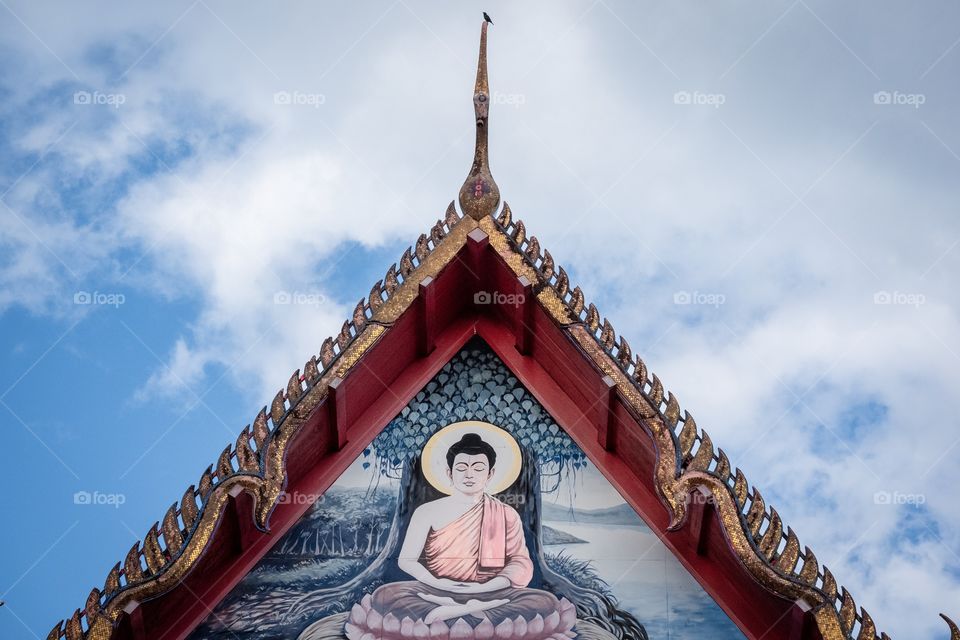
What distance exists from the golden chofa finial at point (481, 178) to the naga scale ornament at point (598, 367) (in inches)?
0.5

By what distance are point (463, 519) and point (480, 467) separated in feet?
1.87

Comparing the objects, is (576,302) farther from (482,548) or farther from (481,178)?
(482,548)

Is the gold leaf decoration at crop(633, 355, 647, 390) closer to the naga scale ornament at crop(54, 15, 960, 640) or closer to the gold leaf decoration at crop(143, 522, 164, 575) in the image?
the naga scale ornament at crop(54, 15, 960, 640)

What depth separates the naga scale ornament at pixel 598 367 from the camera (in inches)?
477

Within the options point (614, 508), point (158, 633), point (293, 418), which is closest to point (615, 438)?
point (614, 508)

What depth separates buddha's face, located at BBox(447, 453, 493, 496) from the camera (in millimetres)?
13797

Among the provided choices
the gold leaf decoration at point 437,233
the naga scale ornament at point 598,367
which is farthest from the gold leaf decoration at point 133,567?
the gold leaf decoration at point 437,233

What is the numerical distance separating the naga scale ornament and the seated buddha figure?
3.72 ft

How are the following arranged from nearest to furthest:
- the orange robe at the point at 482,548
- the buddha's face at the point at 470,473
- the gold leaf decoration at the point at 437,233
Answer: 1. the orange robe at the point at 482,548
2. the buddha's face at the point at 470,473
3. the gold leaf decoration at the point at 437,233

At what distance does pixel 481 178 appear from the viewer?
15055 millimetres

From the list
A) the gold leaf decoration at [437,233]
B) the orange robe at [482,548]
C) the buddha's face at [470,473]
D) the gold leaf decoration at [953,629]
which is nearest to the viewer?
the gold leaf decoration at [953,629]

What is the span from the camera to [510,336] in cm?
1489

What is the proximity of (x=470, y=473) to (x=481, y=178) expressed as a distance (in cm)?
280

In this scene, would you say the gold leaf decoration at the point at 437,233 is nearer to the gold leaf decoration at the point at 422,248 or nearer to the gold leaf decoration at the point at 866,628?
the gold leaf decoration at the point at 422,248
